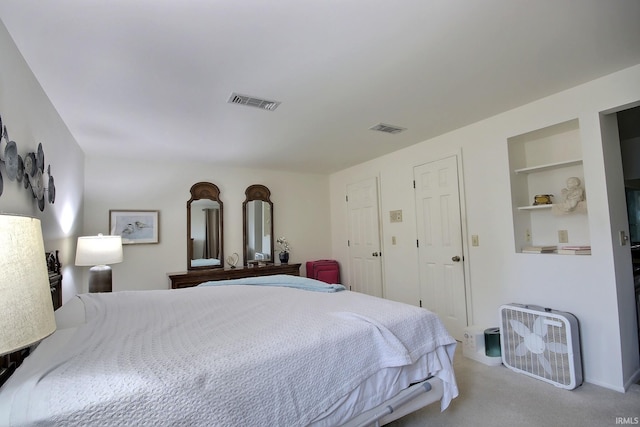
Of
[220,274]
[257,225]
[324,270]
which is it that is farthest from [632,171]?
[220,274]

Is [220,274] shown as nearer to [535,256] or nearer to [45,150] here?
[45,150]

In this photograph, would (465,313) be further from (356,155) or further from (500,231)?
(356,155)

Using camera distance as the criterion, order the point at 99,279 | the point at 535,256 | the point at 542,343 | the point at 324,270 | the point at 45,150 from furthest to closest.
Answer: 1. the point at 324,270
2. the point at 99,279
3. the point at 535,256
4. the point at 542,343
5. the point at 45,150

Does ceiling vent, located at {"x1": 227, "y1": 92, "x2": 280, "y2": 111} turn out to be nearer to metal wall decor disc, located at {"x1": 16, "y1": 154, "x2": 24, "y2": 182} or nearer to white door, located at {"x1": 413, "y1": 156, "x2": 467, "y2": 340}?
metal wall decor disc, located at {"x1": 16, "y1": 154, "x2": 24, "y2": 182}

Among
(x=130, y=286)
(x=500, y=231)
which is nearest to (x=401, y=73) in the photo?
(x=500, y=231)

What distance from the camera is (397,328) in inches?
65.1

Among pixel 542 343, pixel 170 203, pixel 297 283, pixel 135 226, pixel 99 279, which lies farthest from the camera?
pixel 170 203

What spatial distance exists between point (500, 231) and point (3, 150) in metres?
3.57

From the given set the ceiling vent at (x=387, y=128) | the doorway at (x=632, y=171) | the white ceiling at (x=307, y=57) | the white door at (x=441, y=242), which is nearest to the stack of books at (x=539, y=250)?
the white door at (x=441, y=242)

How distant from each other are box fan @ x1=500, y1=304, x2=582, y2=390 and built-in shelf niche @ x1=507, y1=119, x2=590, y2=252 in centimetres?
61

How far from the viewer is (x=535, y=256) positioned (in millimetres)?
2730

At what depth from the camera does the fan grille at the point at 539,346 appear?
2.34 m

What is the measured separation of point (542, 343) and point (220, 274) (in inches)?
137

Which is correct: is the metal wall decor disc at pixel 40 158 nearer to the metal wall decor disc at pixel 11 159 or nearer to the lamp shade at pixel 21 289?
the metal wall decor disc at pixel 11 159
